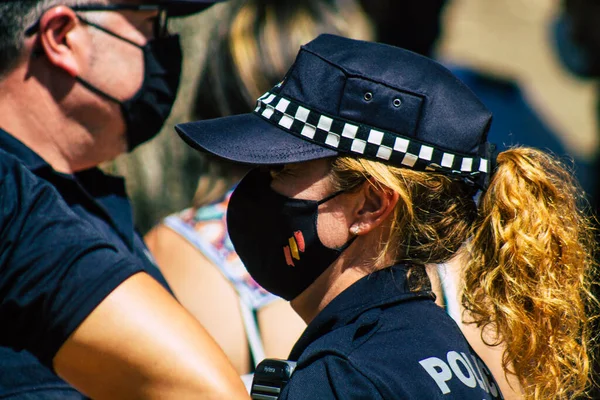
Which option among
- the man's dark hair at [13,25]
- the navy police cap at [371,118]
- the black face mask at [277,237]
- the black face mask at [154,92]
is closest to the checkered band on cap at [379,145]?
the navy police cap at [371,118]

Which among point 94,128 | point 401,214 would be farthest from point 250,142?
point 94,128

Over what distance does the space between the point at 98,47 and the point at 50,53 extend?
0.15 m

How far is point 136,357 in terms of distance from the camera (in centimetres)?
168

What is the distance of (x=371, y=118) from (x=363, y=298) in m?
0.38

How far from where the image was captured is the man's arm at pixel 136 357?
168 cm

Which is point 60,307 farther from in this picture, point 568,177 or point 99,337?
point 568,177

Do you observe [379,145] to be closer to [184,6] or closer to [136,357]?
[136,357]

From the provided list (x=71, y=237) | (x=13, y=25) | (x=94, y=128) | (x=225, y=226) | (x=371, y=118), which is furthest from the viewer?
(x=225, y=226)

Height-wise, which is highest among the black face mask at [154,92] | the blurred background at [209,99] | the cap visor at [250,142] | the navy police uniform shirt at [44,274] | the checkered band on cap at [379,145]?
the checkered band on cap at [379,145]

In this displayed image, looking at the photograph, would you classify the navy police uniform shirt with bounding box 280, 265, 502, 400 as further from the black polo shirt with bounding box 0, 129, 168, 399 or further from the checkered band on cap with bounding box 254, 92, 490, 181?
the black polo shirt with bounding box 0, 129, 168, 399

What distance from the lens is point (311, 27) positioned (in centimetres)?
323

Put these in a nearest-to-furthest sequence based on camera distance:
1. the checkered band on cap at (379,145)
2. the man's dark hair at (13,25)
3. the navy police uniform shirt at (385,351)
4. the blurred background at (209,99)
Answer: the navy police uniform shirt at (385,351) → the checkered band on cap at (379,145) → the man's dark hair at (13,25) → the blurred background at (209,99)

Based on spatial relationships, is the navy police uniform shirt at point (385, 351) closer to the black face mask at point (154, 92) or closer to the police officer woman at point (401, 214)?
the police officer woman at point (401, 214)

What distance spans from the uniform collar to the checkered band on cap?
249 millimetres
